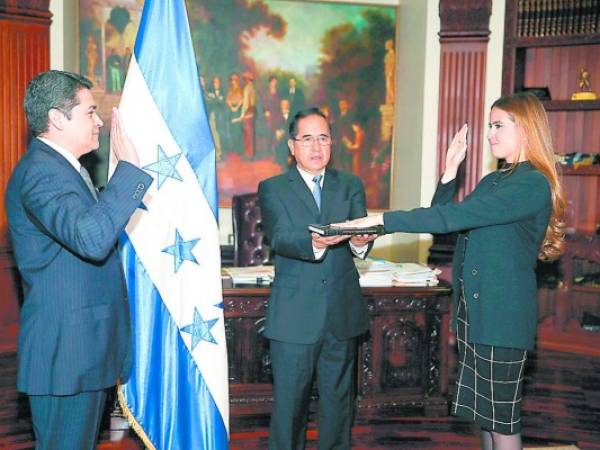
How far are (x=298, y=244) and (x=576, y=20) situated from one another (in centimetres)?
370

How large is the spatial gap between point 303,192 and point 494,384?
1.04m

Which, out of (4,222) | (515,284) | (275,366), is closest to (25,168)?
(275,366)

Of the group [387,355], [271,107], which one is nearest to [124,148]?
[387,355]

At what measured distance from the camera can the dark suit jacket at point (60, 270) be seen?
1974 millimetres

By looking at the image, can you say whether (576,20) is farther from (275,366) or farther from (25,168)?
(25,168)

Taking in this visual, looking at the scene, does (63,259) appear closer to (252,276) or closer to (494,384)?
(494,384)

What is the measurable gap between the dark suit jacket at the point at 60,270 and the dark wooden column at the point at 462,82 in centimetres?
386

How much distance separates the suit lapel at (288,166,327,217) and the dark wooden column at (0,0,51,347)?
9.86 feet

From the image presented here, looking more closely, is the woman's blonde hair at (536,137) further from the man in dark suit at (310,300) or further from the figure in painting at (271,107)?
the figure in painting at (271,107)

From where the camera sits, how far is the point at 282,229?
2883 millimetres

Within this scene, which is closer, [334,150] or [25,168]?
[25,168]

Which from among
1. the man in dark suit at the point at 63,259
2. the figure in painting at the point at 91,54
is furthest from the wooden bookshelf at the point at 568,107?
the man in dark suit at the point at 63,259

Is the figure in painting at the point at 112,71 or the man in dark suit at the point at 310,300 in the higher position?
the figure in painting at the point at 112,71

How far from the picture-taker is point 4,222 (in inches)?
205
